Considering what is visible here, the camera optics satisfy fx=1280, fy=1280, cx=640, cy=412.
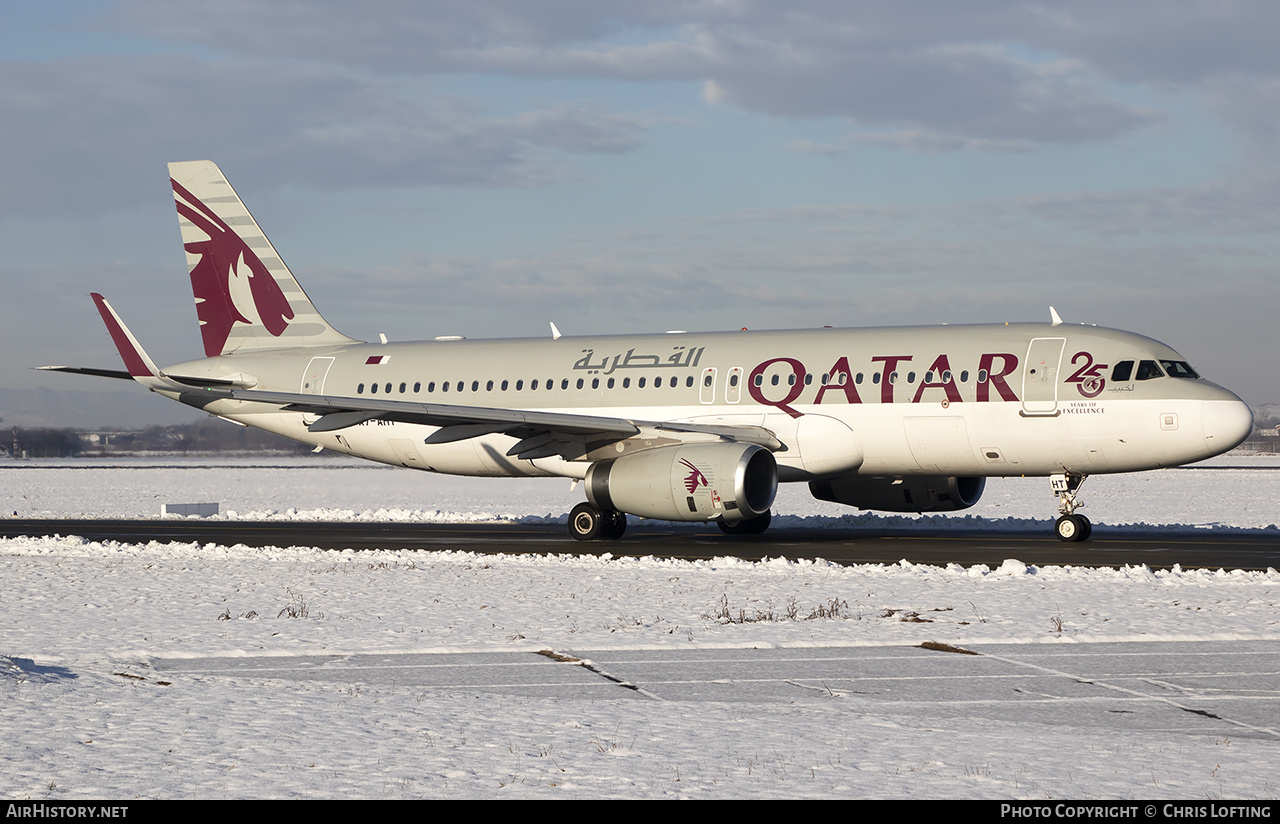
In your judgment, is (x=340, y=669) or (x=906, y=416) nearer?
(x=340, y=669)

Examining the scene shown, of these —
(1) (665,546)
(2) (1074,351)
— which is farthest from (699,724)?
(2) (1074,351)

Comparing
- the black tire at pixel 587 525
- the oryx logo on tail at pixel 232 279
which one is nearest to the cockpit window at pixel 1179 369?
the black tire at pixel 587 525

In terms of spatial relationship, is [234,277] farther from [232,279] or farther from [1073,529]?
[1073,529]

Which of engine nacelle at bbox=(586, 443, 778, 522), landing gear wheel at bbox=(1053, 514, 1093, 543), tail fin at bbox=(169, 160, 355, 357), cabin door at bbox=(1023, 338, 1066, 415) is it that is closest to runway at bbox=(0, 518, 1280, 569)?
landing gear wheel at bbox=(1053, 514, 1093, 543)

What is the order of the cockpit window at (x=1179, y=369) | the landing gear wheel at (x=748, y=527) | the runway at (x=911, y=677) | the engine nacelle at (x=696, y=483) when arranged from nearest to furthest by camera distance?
the runway at (x=911, y=677), the engine nacelle at (x=696, y=483), the cockpit window at (x=1179, y=369), the landing gear wheel at (x=748, y=527)

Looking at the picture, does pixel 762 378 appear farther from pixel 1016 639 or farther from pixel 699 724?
pixel 699 724

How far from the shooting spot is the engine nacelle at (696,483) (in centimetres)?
2370

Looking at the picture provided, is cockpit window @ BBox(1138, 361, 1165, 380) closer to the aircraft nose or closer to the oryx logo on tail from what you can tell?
the aircraft nose

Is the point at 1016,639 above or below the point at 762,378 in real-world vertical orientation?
below

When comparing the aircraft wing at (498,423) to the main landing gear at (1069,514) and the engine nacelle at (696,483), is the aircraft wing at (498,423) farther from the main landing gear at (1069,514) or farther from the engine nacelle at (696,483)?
the main landing gear at (1069,514)

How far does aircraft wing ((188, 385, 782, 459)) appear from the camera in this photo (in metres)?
25.5

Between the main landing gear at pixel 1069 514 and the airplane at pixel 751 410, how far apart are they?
54mm

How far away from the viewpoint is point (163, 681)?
10.1m
